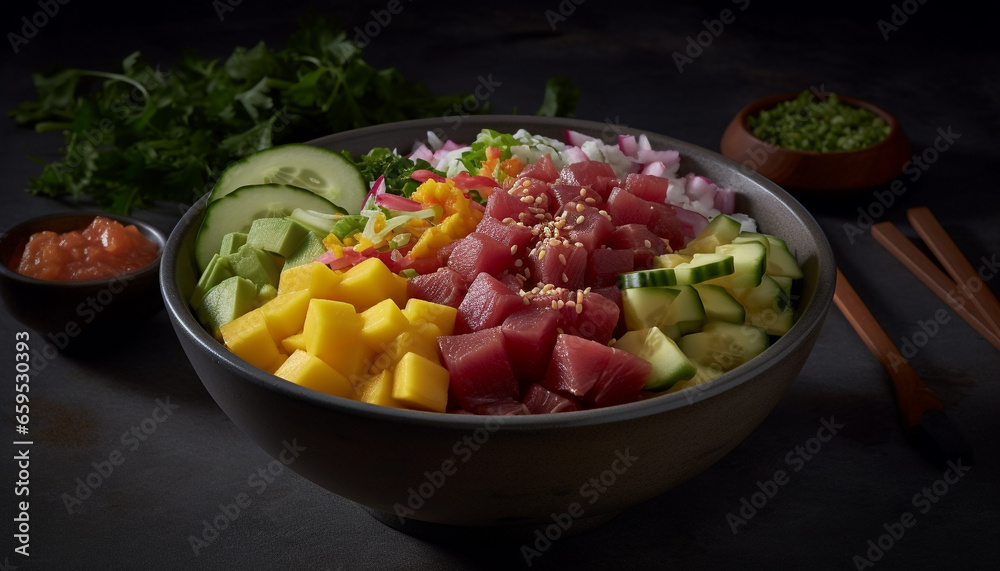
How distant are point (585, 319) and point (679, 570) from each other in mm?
656

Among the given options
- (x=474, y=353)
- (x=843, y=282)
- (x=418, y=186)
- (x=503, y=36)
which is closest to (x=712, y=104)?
(x=503, y=36)

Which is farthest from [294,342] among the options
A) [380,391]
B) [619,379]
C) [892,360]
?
[892,360]

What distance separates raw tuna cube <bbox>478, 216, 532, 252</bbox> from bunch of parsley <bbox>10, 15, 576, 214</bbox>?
5.40 ft

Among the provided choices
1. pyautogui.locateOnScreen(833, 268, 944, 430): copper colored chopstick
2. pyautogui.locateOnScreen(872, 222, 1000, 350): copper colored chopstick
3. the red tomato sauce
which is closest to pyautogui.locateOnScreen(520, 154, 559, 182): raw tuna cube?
pyautogui.locateOnScreen(833, 268, 944, 430): copper colored chopstick

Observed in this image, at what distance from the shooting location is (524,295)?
2264 millimetres

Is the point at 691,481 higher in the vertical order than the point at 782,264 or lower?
lower

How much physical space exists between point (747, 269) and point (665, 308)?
0.91 feet

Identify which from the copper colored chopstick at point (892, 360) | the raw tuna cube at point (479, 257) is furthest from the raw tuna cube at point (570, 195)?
the copper colored chopstick at point (892, 360)

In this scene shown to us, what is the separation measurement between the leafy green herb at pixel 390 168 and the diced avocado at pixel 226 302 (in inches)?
24.8

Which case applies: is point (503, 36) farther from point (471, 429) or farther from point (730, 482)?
point (471, 429)

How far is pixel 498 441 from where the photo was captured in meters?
1.85

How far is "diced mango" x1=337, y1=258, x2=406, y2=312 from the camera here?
2188mm

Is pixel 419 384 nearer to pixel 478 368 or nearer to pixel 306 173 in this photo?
pixel 478 368

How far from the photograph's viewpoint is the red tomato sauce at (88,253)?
9.93 ft
